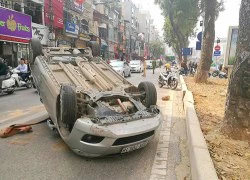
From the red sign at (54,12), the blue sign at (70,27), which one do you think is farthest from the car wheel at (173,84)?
the blue sign at (70,27)

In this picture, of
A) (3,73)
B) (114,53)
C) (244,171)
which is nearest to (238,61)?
(244,171)

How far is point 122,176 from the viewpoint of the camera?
153 inches

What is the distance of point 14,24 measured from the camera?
57.4ft

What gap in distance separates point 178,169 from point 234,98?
67.5 inches

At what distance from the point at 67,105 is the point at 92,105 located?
0.55 meters

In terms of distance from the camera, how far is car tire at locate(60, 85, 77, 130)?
4.46 m

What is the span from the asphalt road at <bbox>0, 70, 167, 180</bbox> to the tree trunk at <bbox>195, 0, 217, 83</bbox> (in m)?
10.7

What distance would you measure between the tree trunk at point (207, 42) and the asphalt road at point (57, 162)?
10.7 meters

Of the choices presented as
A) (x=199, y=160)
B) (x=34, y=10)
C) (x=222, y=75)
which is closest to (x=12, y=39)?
(x=34, y=10)

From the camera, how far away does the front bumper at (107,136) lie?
4.01 metres

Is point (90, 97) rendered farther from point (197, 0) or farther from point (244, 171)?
point (197, 0)

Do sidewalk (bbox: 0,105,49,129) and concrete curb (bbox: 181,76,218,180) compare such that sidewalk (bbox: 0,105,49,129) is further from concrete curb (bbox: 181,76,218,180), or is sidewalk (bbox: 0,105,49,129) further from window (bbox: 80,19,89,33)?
window (bbox: 80,19,89,33)

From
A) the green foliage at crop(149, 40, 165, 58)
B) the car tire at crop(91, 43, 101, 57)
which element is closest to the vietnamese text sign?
the car tire at crop(91, 43, 101, 57)

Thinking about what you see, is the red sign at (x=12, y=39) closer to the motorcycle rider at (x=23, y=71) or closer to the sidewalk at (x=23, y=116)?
the motorcycle rider at (x=23, y=71)
